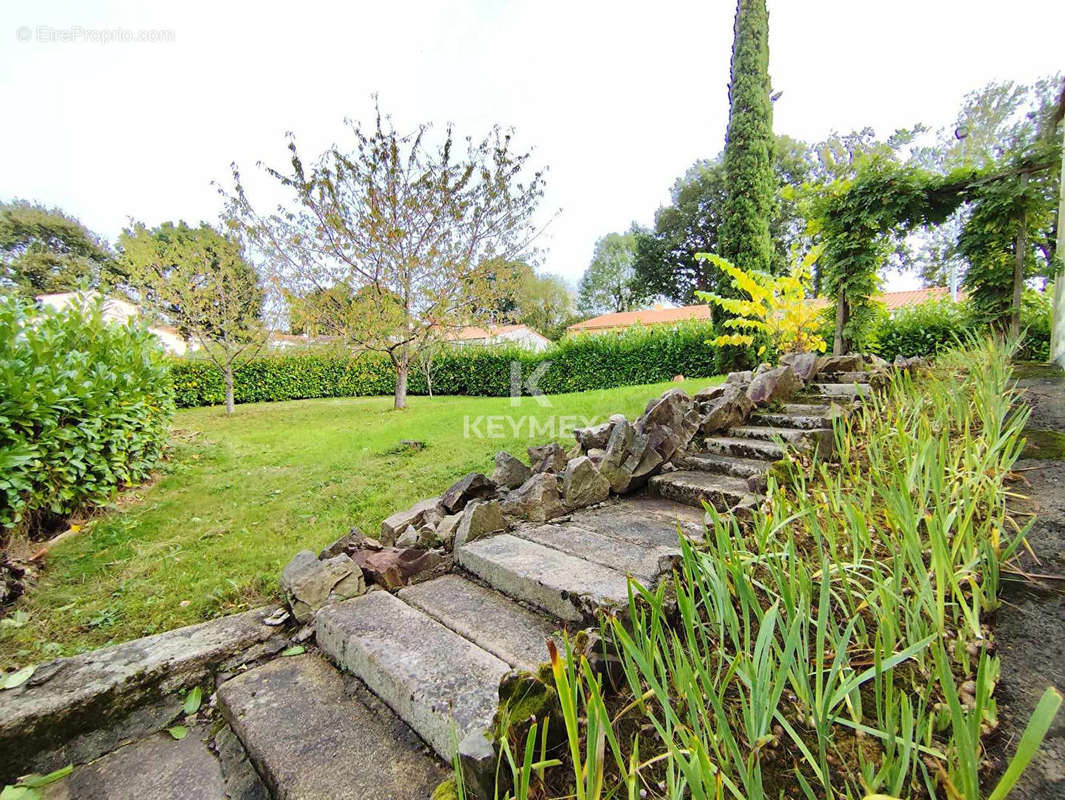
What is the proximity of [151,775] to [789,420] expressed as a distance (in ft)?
11.0

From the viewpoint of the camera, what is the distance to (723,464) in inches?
102

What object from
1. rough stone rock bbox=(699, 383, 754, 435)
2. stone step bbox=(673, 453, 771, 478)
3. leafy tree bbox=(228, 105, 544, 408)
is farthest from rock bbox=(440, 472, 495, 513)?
leafy tree bbox=(228, 105, 544, 408)

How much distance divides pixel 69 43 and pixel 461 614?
22.6ft

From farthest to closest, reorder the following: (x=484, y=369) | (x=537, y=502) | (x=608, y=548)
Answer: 1. (x=484, y=369)
2. (x=537, y=502)
3. (x=608, y=548)

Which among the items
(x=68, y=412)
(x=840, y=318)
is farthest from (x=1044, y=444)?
(x=68, y=412)

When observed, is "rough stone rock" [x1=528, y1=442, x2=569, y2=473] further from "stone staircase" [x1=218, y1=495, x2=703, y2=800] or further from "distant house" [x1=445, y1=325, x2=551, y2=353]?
"distant house" [x1=445, y1=325, x2=551, y2=353]

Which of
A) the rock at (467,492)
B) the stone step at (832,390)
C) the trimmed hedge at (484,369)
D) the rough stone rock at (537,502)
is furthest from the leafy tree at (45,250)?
the stone step at (832,390)

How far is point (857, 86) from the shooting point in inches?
742

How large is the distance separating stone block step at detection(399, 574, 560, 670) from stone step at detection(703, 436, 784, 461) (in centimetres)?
172

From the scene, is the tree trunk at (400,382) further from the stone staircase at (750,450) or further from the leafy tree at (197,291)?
the stone staircase at (750,450)

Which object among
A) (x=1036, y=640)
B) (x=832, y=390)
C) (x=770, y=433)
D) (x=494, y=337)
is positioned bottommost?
(x=1036, y=640)

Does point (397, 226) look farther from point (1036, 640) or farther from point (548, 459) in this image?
point (1036, 640)

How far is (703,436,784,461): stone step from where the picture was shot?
2586mm

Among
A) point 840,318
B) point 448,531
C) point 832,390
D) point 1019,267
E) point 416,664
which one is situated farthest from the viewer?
point 840,318
